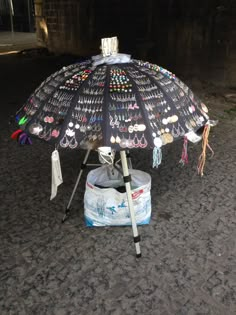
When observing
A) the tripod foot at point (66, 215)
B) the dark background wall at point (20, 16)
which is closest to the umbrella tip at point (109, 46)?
the tripod foot at point (66, 215)

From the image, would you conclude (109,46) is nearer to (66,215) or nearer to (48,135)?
(48,135)

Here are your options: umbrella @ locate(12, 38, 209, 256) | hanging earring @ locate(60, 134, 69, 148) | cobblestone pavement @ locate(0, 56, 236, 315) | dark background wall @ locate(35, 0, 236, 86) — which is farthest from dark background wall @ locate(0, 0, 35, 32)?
hanging earring @ locate(60, 134, 69, 148)

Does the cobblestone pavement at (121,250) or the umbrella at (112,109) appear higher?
the umbrella at (112,109)

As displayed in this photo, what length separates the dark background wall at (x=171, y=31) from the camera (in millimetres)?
7461

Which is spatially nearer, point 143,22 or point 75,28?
point 143,22

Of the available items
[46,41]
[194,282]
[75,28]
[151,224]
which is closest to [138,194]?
[151,224]

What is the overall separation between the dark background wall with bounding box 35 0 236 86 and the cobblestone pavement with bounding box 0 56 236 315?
4.09 m

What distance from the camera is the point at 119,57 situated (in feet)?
8.29

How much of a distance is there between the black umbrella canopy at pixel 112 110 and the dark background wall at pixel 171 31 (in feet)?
18.3

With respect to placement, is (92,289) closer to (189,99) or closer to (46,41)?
(189,99)

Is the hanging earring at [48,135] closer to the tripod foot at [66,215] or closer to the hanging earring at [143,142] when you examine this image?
the hanging earring at [143,142]

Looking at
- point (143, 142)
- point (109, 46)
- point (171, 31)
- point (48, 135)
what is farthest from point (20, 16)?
point (143, 142)

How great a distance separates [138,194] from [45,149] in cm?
218

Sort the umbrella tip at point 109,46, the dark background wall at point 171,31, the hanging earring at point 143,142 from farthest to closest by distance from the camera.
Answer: the dark background wall at point 171,31, the umbrella tip at point 109,46, the hanging earring at point 143,142
